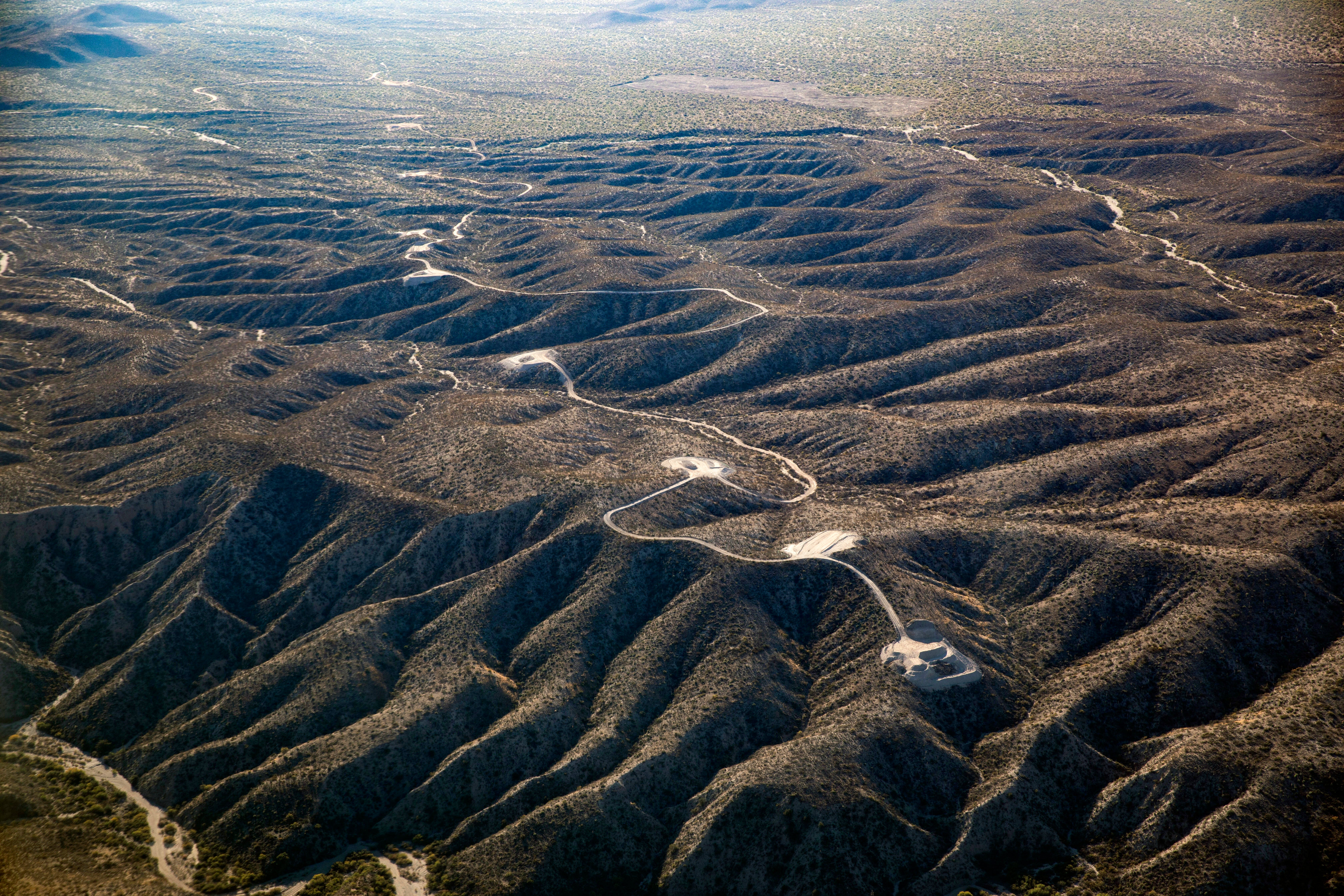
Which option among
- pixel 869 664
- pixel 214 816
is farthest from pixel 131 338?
pixel 869 664

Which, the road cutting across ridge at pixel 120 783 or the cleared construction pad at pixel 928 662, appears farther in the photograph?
the cleared construction pad at pixel 928 662

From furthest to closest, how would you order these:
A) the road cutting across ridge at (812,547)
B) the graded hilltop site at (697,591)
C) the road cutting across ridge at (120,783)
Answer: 1. the road cutting across ridge at (812,547)
2. the road cutting across ridge at (120,783)
3. the graded hilltop site at (697,591)

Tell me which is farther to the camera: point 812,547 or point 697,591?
point 812,547

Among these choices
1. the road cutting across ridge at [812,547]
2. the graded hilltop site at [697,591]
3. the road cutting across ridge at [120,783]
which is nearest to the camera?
the graded hilltop site at [697,591]

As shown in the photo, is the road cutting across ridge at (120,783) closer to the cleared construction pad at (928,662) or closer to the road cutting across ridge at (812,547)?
the road cutting across ridge at (812,547)

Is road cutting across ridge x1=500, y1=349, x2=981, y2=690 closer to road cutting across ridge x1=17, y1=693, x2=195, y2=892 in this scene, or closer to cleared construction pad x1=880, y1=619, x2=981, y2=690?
cleared construction pad x1=880, y1=619, x2=981, y2=690

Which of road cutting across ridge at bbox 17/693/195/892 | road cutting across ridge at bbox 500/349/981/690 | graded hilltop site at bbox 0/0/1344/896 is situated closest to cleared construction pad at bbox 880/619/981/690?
road cutting across ridge at bbox 500/349/981/690

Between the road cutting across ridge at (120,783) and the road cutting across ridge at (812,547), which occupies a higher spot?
the road cutting across ridge at (812,547)

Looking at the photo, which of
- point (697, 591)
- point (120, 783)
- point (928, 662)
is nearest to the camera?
point (928, 662)

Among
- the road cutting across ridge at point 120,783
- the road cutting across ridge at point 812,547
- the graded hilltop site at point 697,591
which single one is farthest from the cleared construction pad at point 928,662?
the road cutting across ridge at point 120,783

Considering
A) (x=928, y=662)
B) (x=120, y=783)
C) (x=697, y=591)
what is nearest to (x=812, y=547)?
(x=697, y=591)

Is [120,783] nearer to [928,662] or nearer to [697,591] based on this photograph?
[697,591]
